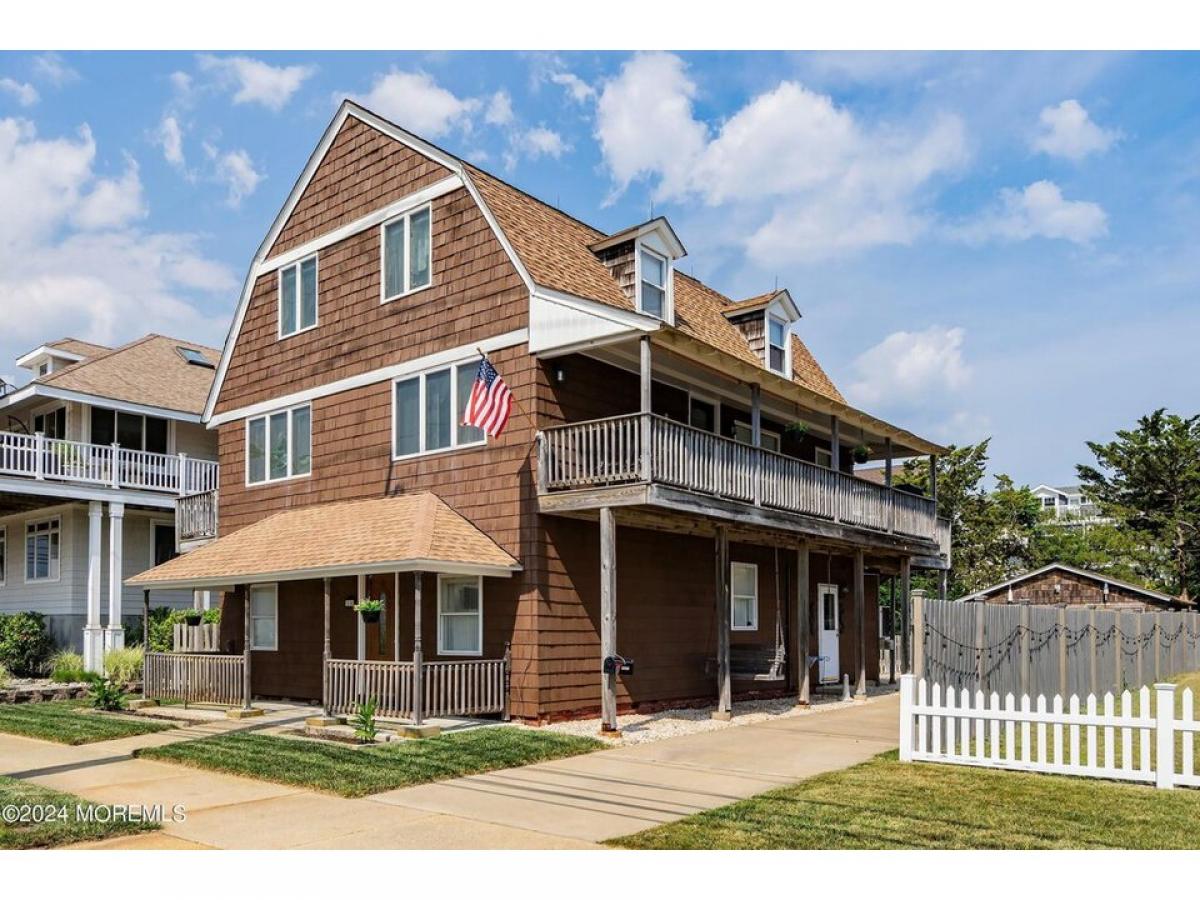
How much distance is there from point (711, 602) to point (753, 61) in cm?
1039

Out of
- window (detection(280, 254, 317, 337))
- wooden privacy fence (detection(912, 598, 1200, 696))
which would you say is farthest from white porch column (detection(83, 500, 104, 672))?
wooden privacy fence (detection(912, 598, 1200, 696))

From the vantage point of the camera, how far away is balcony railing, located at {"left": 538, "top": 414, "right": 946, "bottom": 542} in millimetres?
15828

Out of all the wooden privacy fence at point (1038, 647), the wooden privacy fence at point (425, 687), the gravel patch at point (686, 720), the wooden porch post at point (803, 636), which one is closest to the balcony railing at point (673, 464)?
the wooden porch post at point (803, 636)

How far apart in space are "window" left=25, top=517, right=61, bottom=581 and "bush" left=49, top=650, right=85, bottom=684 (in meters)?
2.71

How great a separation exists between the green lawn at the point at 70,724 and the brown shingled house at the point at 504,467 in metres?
2.14

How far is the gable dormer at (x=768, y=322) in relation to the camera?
23391 mm

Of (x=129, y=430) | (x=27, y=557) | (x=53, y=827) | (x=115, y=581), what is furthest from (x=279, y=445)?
(x=53, y=827)

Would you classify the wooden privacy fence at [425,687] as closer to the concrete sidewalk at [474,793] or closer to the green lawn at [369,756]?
the green lawn at [369,756]

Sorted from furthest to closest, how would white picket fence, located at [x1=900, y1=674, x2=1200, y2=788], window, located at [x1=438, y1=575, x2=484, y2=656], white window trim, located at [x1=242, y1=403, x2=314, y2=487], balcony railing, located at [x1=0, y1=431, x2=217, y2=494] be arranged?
balcony railing, located at [x1=0, y1=431, x2=217, y2=494], white window trim, located at [x1=242, y1=403, x2=314, y2=487], window, located at [x1=438, y1=575, x2=484, y2=656], white picket fence, located at [x1=900, y1=674, x2=1200, y2=788]

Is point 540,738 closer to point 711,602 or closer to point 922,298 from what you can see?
point 711,602

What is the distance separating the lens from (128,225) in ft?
76.2

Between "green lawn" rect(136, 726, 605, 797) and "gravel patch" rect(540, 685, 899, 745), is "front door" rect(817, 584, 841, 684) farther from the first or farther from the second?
"green lawn" rect(136, 726, 605, 797)

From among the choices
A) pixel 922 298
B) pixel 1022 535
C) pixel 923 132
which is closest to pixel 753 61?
pixel 923 132

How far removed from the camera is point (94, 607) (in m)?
26.4
